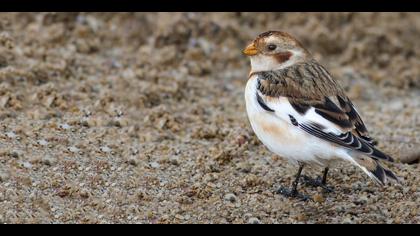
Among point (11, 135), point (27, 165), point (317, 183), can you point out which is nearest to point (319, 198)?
point (317, 183)

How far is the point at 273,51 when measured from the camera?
6109mm

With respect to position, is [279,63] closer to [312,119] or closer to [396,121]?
[312,119]

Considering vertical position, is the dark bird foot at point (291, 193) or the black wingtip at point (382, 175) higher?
the black wingtip at point (382, 175)

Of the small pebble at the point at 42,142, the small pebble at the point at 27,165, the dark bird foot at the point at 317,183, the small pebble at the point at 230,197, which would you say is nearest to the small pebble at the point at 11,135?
the small pebble at the point at 42,142

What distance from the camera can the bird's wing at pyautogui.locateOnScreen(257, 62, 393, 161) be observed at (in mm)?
5216

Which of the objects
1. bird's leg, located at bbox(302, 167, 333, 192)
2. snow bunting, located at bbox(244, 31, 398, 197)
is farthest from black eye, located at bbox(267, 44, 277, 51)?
bird's leg, located at bbox(302, 167, 333, 192)

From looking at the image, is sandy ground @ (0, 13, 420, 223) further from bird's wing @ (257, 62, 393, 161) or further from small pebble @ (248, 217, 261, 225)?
bird's wing @ (257, 62, 393, 161)

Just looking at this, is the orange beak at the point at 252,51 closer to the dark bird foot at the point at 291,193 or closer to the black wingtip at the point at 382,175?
the dark bird foot at the point at 291,193

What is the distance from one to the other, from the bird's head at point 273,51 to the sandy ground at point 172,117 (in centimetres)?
83

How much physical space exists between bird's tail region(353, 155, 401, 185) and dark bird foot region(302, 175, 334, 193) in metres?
0.76

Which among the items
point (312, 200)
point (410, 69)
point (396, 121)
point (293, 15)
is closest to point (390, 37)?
point (410, 69)

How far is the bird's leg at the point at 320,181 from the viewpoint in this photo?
5.86 meters

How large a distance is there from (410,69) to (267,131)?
3.90 metres

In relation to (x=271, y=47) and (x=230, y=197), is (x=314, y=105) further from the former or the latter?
(x=230, y=197)
